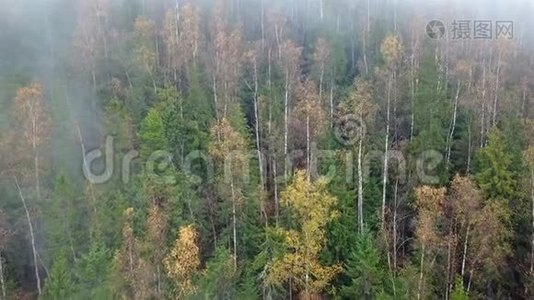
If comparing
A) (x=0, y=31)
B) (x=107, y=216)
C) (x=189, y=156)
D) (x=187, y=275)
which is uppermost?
(x=0, y=31)

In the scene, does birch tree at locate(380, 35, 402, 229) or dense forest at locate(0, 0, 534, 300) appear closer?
dense forest at locate(0, 0, 534, 300)

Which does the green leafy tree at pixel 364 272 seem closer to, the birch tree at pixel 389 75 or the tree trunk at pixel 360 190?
the tree trunk at pixel 360 190

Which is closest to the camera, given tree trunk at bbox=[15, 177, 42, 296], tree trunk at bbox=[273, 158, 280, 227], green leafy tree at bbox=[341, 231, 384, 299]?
green leafy tree at bbox=[341, 231, 384, 299]

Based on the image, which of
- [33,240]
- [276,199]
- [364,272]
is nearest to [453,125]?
[276,199]

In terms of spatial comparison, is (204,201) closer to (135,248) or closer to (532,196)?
(135,248)

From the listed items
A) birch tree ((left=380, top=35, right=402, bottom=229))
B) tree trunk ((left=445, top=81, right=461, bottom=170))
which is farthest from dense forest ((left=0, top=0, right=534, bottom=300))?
birch tree ((left=380, top=35, right=402, bottom=229))

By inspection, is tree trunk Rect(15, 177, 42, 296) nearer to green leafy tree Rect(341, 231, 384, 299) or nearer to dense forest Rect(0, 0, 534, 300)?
dense forest Rect(0, 0, 534, 300)

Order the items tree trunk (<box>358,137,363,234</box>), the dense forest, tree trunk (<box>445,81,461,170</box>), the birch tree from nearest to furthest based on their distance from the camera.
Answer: the dense forest, tree trunk (<box>358,137,363,234</box>), the birch tree, tree trunk (<box>445,81,461,170</box>)

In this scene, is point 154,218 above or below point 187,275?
above

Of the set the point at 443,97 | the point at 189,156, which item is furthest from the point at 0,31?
the point at 443,97
